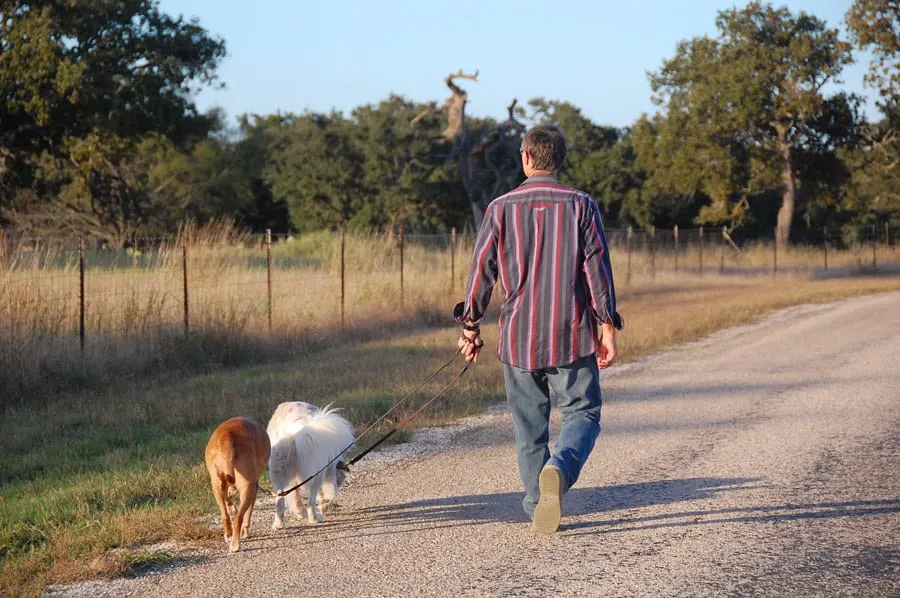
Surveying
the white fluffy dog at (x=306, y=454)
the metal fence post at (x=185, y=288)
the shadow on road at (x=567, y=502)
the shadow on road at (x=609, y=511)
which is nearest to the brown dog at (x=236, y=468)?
the white fluffy dog at (x=306, y=454)

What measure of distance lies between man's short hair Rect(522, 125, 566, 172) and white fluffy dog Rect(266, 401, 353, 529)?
1.93 meters

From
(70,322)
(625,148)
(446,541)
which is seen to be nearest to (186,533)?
Result: (446,541)

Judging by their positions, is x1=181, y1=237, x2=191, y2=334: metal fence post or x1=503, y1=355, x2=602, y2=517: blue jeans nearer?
x1=503, y1=355, x2=602, y2=517: blue jeans

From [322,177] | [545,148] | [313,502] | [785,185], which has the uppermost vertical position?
[322,177]

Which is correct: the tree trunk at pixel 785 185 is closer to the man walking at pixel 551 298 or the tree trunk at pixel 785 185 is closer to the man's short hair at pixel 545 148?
the man's short hair at pixel 545 148

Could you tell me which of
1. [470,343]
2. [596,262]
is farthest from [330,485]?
[596,262]

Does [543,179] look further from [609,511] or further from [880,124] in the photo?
[880,124]

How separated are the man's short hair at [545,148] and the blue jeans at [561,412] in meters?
1.05

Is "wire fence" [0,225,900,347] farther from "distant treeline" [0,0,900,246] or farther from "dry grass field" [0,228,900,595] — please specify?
"distant treeline" [0,0,900,246]

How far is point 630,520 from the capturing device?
18.7ft

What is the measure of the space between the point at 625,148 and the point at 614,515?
47.4 m

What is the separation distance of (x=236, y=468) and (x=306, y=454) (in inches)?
21.6

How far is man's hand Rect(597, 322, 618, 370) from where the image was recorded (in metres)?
5.11

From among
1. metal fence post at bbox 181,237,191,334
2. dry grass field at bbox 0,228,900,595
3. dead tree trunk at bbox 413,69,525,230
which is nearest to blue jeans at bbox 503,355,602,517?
dry grass field at bbox 0,228,900,595
